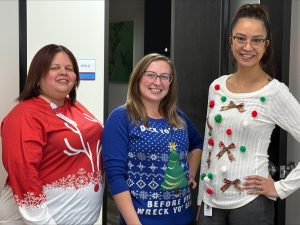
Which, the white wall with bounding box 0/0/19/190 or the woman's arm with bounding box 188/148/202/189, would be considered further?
the white wall with bounding box 0/0/19/190

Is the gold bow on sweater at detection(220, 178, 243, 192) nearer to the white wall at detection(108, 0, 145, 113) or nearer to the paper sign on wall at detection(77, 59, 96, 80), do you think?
the paper sign on wall at detection(77, 59, 96, 80)

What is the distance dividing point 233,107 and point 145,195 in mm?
526

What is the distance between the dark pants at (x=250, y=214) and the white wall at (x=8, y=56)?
1.37 m

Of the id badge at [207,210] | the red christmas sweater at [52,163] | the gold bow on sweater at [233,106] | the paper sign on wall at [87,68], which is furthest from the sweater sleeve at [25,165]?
the paper sign on wall at [87,68]

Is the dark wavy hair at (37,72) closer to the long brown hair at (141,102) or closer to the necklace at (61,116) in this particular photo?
the necklace at (61,116)

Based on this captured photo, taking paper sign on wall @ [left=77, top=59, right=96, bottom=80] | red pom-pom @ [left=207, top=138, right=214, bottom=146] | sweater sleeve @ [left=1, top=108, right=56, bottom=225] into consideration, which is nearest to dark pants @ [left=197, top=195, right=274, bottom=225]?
red pom-pom @ [left=207, top=138, right=214, bottom=146]

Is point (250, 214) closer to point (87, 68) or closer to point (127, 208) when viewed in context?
point (127, 208)

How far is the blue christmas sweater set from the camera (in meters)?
1.54

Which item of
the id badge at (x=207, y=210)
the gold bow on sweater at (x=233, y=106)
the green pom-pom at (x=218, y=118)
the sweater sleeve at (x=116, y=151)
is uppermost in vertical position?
the gold bow on sweater at (x=233, y=106)

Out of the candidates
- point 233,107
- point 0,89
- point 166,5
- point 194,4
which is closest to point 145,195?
point 233,107

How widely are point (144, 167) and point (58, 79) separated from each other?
1.70 ft

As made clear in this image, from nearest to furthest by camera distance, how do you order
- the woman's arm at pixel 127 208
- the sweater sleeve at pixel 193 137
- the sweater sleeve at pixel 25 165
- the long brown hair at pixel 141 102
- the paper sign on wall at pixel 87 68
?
the sweater sleeve at pixel 25 165
the woman's arm at pixel 127 208
the long brown hair at pixel 141 102
the sweater sleeve at pixel 193 137
the paper sign on wall at pixel 87 68

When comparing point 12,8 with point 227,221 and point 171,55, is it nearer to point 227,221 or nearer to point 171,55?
point 171,55

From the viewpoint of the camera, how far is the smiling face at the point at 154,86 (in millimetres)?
1633
